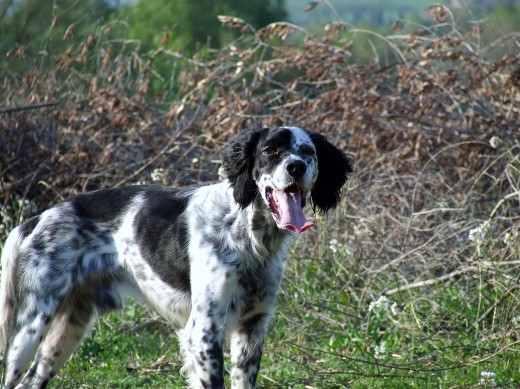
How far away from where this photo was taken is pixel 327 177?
4.59 metres

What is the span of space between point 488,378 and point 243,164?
1.62 meters

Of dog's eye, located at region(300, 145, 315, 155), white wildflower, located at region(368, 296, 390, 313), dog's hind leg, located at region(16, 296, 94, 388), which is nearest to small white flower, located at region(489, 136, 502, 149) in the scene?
white wildflower, located at region(368, 296, 390, 313)

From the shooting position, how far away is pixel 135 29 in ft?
102

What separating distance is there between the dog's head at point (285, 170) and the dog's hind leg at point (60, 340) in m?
1.14

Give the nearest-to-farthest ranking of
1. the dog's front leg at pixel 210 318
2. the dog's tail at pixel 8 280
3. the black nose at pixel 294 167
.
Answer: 1. the black nose at pixel 294 167
2. the dog's front leg at pixel 210 318
3. the dog's tail at pixel 8 280

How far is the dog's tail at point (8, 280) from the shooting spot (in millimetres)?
4770

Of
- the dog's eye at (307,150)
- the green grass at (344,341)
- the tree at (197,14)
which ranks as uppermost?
the dog's eye at (307,150)

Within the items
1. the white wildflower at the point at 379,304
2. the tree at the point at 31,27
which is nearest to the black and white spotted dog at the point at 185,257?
the white wildflower at the point at 379,304

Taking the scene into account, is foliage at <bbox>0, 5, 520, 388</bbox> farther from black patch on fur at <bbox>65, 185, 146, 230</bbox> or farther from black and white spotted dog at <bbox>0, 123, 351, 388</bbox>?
black patch on fur at <bbox>65, 185, 146, 230</bbox>

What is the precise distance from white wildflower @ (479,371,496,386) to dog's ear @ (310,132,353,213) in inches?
43.8

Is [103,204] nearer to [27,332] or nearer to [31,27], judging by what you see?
[27,332]

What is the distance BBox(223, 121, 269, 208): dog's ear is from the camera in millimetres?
4422

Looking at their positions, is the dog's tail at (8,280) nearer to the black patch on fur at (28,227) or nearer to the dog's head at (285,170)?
the black patch on fur at (28,227)

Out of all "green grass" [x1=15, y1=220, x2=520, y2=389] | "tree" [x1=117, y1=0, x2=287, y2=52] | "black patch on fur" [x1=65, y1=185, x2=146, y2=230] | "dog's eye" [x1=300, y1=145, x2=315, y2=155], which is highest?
"dog's eye" [x1=300, y1=145, x2=315, y2=155]
